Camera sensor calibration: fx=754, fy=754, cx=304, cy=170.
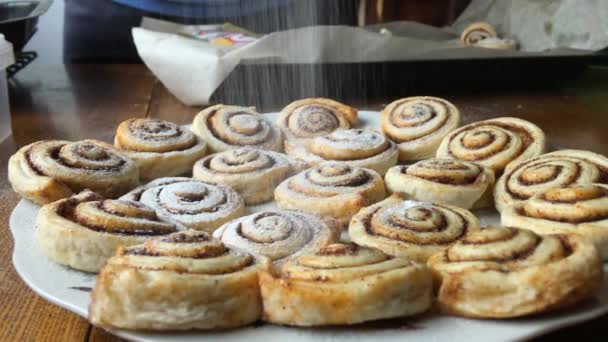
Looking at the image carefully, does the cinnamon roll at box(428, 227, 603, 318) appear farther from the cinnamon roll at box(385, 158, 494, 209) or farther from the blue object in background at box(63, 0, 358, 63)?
the blue object in background at box(63, 0, 358, 63)

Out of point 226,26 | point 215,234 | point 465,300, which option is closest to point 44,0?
point 226,26

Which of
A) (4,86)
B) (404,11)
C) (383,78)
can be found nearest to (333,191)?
(383,78)

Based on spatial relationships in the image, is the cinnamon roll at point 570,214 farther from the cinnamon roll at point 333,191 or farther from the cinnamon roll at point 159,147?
the cinnamon roll at point 159,147

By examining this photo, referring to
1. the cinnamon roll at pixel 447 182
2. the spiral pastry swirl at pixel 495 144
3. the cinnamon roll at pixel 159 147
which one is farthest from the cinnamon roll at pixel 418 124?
the cinnamon roll at pixel 159 147

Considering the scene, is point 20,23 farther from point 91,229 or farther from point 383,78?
point 91,229

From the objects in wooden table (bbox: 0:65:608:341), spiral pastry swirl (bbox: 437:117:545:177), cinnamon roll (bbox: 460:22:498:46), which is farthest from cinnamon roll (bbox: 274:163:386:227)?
cinnamon roll (bbox: 460:22:498:46)
